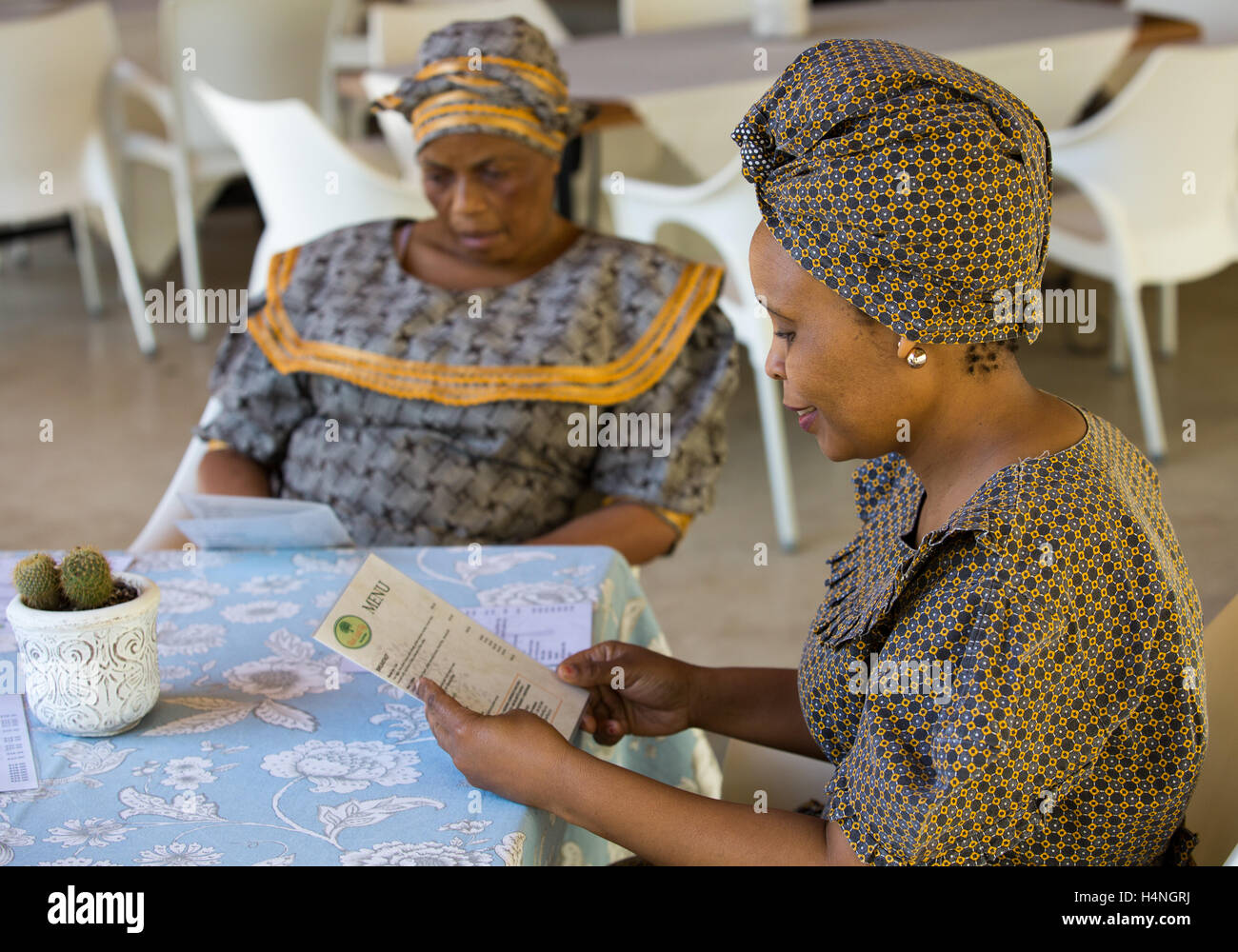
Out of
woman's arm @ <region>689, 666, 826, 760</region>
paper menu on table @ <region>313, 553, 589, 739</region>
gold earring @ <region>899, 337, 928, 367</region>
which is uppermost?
gold earring @ <region>899, 337, 928, 367</region>

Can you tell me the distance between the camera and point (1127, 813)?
3.93 feet

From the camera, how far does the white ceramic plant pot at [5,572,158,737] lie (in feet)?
4.15

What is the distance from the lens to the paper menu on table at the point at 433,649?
1.33 m

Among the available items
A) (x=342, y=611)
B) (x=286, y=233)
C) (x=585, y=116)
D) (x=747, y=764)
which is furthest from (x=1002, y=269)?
(x=286, y=233)

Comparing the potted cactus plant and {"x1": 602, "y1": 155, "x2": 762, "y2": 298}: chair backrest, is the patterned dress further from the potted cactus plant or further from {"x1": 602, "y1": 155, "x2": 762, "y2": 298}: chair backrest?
{"x1": 602, "y1": 155, "x2": 762, "y2": 298}: chair backrest

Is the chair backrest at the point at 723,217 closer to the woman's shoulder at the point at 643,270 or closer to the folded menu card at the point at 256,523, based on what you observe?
the woman's shoulder at the point at 643,270

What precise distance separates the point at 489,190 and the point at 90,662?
105cm

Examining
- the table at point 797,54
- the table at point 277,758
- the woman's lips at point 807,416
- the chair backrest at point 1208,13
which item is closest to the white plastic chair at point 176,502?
the table at point 277,758

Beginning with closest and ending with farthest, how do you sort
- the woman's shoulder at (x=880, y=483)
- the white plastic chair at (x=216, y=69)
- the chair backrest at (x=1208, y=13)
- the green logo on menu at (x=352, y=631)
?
the green logo on menu at (x=352, y=631) → the woman's shoulder at (x=880, y=483) → the white plastic chair at (x=216, y=69) → the chair backrest at (x=1208, y=13)

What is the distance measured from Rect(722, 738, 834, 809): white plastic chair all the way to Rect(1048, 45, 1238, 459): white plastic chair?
249 centimetres

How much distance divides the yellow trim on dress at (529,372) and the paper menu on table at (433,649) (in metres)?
0.67

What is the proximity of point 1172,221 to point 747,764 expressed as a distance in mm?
2654

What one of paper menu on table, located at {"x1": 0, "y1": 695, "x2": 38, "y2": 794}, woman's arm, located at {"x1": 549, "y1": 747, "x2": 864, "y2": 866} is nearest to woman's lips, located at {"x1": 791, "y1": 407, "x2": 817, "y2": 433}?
woman's arm, located at {"x1": 549, "y1": 747, "x2": 864, "y2": 866}
